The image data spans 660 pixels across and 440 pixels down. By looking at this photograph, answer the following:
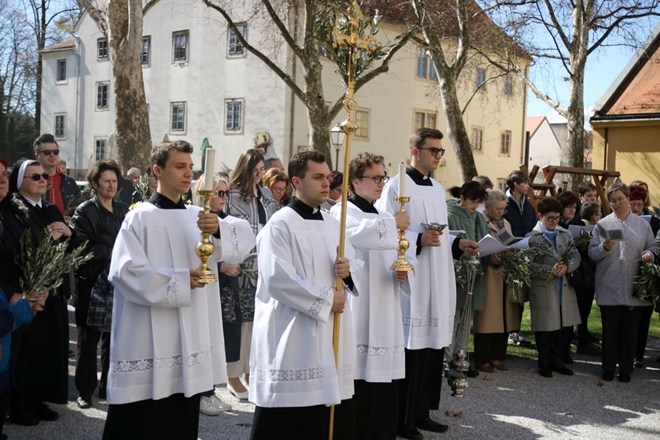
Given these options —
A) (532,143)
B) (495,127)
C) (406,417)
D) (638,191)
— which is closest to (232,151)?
(495,127)

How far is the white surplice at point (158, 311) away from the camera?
16.3 ft

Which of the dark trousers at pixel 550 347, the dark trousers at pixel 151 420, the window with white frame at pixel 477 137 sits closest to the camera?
the dark trousers at pixel 151 420

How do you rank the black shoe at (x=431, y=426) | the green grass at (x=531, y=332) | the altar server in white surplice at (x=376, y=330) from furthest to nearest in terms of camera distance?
the green grass at (x=531, y=332)
the black shoe at (x=431, y=426)
the altar server in white surplice at (x=376, y=330)

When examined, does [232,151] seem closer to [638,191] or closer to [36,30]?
[36,30]

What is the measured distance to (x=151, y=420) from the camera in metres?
5.11

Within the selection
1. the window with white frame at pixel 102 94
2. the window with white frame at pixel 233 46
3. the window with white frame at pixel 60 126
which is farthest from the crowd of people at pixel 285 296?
the window with white frame at pixel 60 126

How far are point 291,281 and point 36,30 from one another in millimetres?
47464

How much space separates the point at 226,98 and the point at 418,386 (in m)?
33.2

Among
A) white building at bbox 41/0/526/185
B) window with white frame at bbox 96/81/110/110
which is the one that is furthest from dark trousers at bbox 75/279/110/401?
window with white frame at bbox 96/81/110/110

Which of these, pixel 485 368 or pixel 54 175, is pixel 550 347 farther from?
pixel 54 175

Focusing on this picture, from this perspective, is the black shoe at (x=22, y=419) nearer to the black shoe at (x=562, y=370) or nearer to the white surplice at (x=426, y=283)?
the white surplice at (x=426, y=283)

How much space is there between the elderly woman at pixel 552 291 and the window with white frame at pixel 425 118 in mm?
32592

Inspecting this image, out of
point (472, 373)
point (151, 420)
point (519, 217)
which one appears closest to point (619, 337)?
point (472, 373)

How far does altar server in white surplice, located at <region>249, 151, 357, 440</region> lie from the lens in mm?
5184
